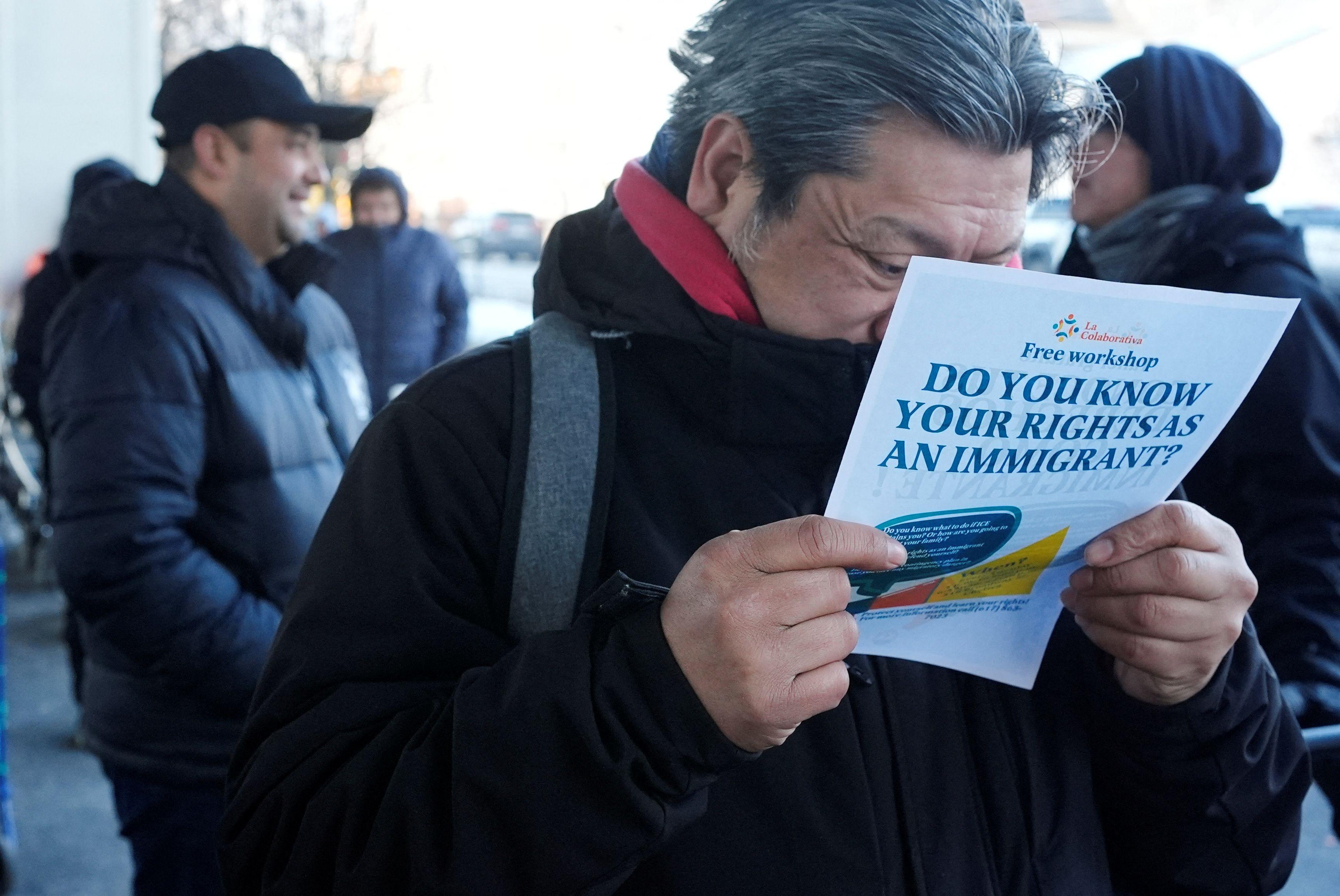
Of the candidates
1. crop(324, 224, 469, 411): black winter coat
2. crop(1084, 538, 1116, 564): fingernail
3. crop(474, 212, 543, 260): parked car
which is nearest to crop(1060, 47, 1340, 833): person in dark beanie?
crop(1084, 538, 1116, 564): fingernail

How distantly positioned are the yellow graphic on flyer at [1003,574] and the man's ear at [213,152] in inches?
77.8

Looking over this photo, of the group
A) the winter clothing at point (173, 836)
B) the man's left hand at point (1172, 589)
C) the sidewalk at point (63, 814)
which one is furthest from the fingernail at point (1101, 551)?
the sidewalk at point (63, 814)

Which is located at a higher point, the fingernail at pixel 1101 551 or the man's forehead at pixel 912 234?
the man's forehead at pixel 912 234

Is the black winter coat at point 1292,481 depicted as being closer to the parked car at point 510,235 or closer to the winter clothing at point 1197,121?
the winter clothing at point 1197,121

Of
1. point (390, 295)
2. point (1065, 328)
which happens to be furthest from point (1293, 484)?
point (390, 295)

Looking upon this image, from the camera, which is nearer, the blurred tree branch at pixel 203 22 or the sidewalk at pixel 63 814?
the sidewalk at pixel 63 814

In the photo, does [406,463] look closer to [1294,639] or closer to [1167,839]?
[1167,839]

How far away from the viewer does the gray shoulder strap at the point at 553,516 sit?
3.52ft

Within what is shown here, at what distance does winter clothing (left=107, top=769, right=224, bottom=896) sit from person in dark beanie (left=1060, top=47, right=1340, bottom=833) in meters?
1.83

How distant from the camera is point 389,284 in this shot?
548 cm

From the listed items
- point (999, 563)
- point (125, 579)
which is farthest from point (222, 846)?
point (125, 579)

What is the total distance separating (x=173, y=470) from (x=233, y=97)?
37.0 inches

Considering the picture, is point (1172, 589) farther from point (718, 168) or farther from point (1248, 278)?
point (1248, 278)

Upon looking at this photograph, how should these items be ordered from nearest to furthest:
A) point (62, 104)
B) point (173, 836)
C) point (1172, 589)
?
point (1172, 589) → point (173, 836) → point (62, 104)
